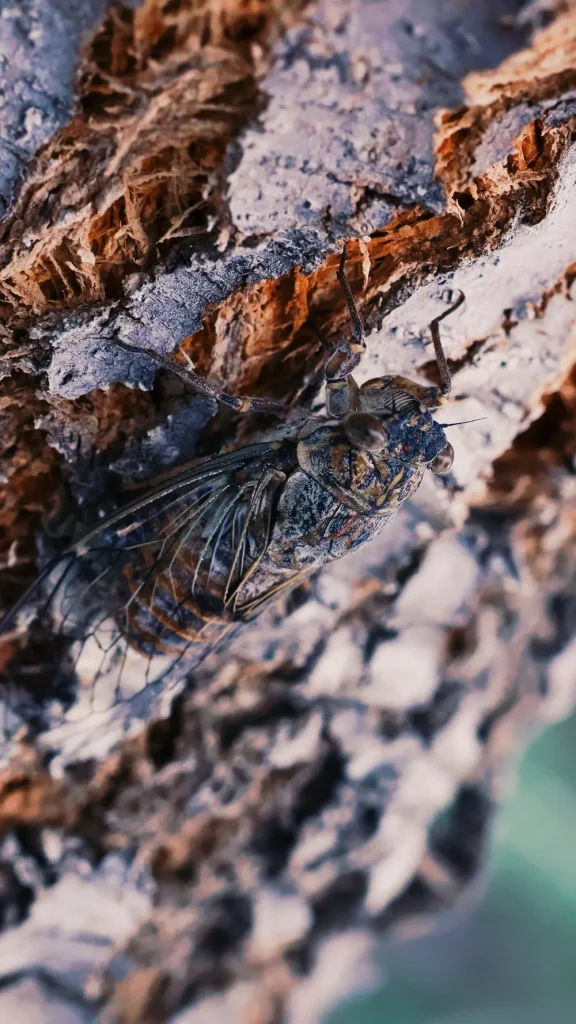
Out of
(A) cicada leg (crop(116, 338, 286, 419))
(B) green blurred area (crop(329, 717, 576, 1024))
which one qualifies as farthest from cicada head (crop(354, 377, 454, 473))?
(B) green blurred area (crop(329, 717, 576, 1024))

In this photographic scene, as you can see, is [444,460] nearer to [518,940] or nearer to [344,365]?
[344,365]

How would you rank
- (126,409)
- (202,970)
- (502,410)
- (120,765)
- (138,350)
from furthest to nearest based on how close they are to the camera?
(202,970)
(120,765)
(502,410)
(126,409)
(138,350)

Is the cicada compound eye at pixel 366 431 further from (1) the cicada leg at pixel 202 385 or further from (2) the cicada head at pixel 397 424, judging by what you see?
(1) the cicada leg at pixel 202 385

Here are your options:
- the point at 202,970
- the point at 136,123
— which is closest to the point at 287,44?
the point at 136,123

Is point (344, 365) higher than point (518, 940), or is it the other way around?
point (344, 365)

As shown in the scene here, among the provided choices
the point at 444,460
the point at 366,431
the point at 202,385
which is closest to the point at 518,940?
the point at 444,460

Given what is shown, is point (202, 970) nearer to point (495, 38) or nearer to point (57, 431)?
point (57, 431)

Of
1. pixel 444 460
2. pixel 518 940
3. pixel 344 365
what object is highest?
pixel 344 365

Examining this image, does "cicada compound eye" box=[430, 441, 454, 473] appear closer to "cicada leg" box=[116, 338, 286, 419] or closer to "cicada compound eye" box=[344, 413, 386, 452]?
"cicada compound eye" box=[344, 413, 386, 452]
